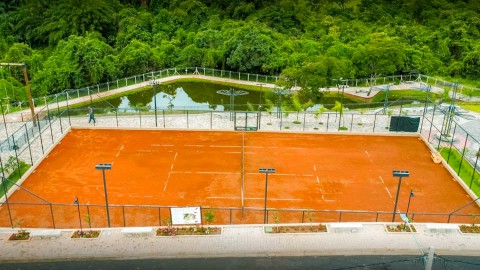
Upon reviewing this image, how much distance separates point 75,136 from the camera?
36406 millimetres

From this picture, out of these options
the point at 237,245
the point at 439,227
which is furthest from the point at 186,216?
the point at 439,227

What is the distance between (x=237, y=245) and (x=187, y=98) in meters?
32.3

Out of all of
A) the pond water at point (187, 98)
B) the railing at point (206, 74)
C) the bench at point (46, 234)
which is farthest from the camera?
the pond water at point (187, 98)

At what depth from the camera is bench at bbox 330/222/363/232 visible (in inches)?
915

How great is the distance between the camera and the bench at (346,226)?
23.2 meters

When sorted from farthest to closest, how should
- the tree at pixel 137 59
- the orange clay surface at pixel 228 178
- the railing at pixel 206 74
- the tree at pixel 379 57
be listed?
1. the tree at pixel 137 59
2. the tree at pixel 379 57
3. the railing at pixel 206 74
4. the orange clay surface at pixel 228 178

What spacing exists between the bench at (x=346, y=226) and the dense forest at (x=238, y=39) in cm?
2400

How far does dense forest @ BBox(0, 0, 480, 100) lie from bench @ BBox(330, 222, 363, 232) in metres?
24.0

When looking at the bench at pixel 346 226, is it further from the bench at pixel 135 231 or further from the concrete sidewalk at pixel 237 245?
the bench at pixel 135 231

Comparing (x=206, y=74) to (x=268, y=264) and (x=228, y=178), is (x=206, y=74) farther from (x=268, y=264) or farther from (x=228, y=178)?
(x=268, y=264)

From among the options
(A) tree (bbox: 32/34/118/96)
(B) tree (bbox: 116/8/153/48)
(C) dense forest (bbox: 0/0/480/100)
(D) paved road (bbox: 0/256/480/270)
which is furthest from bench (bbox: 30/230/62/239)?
(B) tree (bbox: 116/8/153/48)

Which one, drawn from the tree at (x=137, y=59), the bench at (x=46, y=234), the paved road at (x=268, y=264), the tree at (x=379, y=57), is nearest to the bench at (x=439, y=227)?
the paved road at (x=268, y=264)

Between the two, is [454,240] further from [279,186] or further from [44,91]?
[44,91]

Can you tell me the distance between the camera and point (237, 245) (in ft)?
72.8
